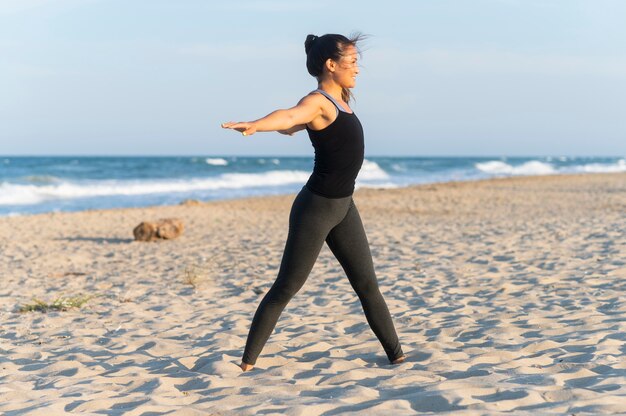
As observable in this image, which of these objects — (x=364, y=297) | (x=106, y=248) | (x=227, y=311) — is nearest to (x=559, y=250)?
(x=227, y=311)

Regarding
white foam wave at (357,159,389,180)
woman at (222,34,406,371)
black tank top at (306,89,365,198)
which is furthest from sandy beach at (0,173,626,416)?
white foam wave at (357,159,389,180)

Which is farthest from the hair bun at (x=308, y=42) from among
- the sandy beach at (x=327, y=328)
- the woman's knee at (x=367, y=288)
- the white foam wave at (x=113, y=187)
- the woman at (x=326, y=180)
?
the white foam wave at (x=113, y=187)

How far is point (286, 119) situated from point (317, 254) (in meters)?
0.88

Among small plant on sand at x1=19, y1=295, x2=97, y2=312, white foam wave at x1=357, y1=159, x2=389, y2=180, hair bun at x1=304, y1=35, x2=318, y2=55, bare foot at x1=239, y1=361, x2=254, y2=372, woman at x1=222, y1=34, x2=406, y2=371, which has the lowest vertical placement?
small plant on sand at x1=19, y1=295, x2=97, y2=312

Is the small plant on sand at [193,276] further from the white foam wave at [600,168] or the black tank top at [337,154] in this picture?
the white foam wave at [600,168]

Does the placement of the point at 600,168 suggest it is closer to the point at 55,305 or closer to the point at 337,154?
the point at 55,305

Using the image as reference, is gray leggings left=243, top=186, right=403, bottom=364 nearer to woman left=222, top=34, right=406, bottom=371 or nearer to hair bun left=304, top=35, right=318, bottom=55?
woman left=222, top=34, right=406, bottom=371

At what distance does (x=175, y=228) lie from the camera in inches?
488

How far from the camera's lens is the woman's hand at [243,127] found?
3252mm

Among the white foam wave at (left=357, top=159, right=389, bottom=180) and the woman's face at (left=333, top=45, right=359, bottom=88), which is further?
the white foam wave at (left=357, top=159, right=389, bottom=180)

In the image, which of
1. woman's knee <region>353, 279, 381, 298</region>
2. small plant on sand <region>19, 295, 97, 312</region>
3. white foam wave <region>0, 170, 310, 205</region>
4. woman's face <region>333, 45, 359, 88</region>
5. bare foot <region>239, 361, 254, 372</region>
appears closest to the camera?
woman's face <region>333, 45, 359, 88</region>

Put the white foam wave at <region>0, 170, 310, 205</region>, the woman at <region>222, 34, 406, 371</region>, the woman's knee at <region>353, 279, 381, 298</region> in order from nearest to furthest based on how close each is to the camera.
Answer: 1. the woman at <region>222, 34, 406, 371</region>
2. the woman's knee at <region>353, 279, 381, 298</region>
3. the white foam wave at <region>0, 170, 310, 205</region>

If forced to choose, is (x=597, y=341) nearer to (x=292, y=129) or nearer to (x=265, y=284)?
(x=292, y=129)

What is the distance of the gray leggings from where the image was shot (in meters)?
3.79
